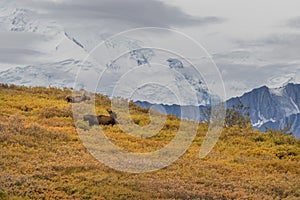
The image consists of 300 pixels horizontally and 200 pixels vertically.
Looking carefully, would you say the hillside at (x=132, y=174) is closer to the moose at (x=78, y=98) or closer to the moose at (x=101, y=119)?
the moose at (x=101, y=119)

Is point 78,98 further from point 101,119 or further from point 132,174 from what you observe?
point 132,174

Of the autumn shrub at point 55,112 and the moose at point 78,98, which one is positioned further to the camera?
the moose at point 78,98

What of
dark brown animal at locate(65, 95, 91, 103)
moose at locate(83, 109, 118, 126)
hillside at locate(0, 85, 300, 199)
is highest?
dark brown animal at locate(65, 95, 91, 103)

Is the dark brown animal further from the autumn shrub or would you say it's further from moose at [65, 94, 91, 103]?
the autumn shrub

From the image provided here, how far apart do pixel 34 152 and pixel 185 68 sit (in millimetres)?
13849

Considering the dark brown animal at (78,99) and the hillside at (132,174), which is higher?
the dark brown animal at (78,99)

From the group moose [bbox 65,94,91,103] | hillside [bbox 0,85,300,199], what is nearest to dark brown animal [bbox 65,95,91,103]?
moose [bbox 65,94,91,103]

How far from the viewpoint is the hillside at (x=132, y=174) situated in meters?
21.2

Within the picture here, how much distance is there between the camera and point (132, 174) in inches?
926

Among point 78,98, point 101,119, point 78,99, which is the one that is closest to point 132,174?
point 101,119

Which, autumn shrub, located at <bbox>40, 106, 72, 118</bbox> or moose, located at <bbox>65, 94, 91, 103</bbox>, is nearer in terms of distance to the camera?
autumn shrub, located at <bbox>40, 106, 72, 118</bbox>

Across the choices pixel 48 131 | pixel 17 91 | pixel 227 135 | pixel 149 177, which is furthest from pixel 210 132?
pixel 17 91

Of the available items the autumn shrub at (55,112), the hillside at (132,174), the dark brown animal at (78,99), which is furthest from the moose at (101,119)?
the dark brown animal at (78,99)

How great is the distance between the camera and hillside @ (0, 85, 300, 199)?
21219mm
